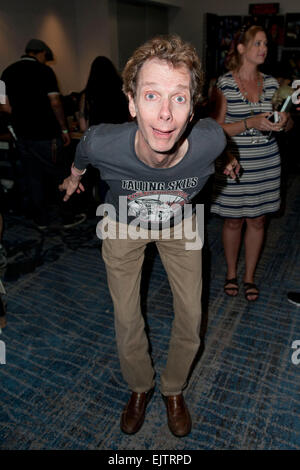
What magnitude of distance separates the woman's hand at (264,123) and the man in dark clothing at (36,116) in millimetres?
1978

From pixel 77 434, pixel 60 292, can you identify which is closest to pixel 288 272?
pixel 60 292

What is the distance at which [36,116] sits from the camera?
3.10 metres

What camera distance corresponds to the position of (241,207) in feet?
6.76

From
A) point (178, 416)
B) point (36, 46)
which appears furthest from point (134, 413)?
point (36, 46)

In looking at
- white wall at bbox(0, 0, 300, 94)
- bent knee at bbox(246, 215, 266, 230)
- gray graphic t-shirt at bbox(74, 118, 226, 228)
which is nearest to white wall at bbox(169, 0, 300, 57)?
white wall at bbox(0, 0, 300, 94)

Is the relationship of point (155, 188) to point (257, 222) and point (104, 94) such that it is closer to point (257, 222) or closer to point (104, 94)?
point (257, 222)

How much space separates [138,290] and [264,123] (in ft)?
3.36

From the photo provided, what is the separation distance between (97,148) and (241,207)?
112 centimetres

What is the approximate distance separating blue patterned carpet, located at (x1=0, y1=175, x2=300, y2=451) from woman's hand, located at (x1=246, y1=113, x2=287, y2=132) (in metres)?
1.10

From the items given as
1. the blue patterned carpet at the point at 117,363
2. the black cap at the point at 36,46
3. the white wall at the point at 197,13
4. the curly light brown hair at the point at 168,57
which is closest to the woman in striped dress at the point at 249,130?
the blue patterned carpet at the point at 117,363

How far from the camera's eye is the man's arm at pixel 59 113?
3109 millimetres

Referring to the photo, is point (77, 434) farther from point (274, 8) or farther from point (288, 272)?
point (274, 8)

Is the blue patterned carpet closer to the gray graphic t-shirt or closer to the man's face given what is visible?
the gray graphic t-shirt

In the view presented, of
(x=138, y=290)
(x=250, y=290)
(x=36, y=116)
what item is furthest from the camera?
(x=36, y=116)
